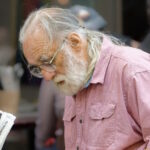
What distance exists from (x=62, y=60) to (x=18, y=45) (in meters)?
3.08

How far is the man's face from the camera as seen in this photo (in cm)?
286

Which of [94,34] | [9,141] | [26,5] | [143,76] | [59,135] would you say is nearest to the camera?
[143,76]

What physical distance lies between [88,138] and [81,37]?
19.3 inches

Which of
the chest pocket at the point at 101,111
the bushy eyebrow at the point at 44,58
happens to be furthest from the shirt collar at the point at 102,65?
the bushy eyebrow at the point at 44,58

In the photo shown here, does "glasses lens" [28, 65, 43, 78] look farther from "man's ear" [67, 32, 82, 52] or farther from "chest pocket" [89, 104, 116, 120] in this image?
"chest pocket" [89, 104, 116, 120]

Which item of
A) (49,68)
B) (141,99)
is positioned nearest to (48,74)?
(49,68)

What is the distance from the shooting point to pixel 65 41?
2.88 m

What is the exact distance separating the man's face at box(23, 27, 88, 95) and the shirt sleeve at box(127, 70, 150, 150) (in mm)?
281

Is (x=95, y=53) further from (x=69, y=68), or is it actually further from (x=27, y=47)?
(x=27, y=47)

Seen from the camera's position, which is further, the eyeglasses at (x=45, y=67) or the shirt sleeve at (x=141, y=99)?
the eyeglasses at (x=45, y=67)

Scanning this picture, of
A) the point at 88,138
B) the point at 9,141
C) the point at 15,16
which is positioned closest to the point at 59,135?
the point at 9,141

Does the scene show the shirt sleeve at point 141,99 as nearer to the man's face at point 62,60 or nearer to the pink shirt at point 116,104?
the pink shirt at point 116,104

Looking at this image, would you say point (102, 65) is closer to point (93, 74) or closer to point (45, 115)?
point (93, 74)

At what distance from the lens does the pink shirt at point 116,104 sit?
276 centimetres
